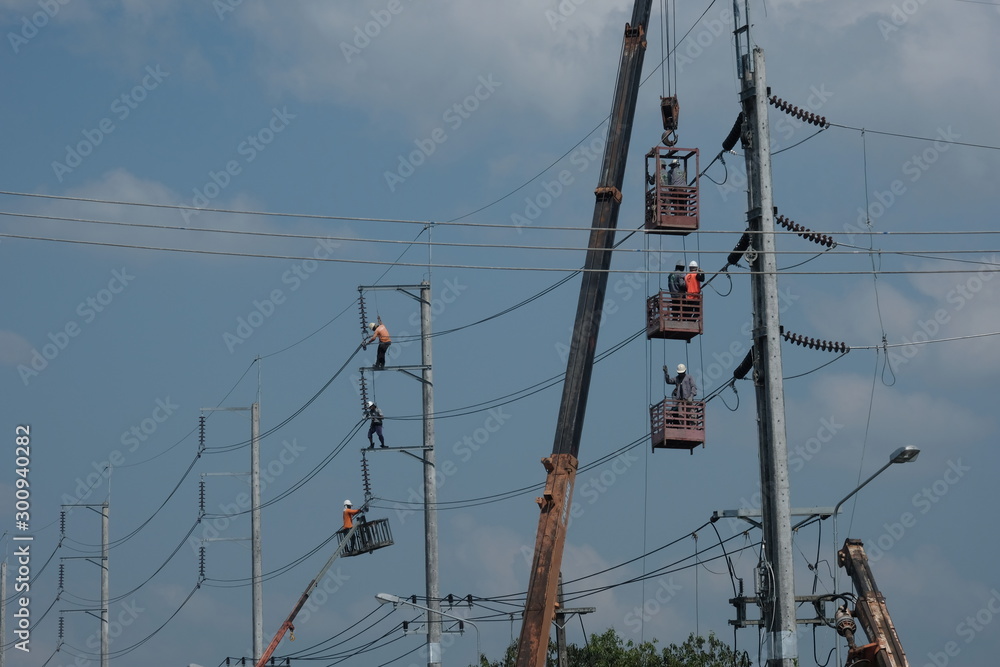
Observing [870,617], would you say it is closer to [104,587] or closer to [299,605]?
[299,605]

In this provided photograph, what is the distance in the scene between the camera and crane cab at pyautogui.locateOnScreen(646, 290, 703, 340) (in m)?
25.3

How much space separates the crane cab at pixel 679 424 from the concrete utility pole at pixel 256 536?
19582 mm

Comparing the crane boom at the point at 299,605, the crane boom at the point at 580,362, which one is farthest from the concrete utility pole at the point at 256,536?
the crane boom at the point at 580,362

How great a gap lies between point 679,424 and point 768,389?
8.95ft

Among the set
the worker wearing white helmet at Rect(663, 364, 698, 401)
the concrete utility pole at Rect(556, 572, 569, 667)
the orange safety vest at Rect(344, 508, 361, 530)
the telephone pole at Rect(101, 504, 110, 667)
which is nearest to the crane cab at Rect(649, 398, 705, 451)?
the worker wearing white helmet at Rect(663, 364, 698, 401)

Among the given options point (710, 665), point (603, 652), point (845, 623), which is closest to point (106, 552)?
point (603, 652)

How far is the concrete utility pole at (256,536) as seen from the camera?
4125 centimetres

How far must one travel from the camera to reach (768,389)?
22656 mm

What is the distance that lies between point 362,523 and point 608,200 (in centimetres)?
1363

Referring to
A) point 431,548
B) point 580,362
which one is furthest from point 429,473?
point 580,362

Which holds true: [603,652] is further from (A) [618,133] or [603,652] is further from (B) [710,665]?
(A) [618,133]

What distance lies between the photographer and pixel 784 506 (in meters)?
22.2

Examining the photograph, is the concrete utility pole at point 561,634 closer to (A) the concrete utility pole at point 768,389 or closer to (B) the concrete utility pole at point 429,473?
(B) the concrete utility pole at point 429,473

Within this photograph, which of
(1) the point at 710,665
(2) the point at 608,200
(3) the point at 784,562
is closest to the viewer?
(3) the point at 784,562
